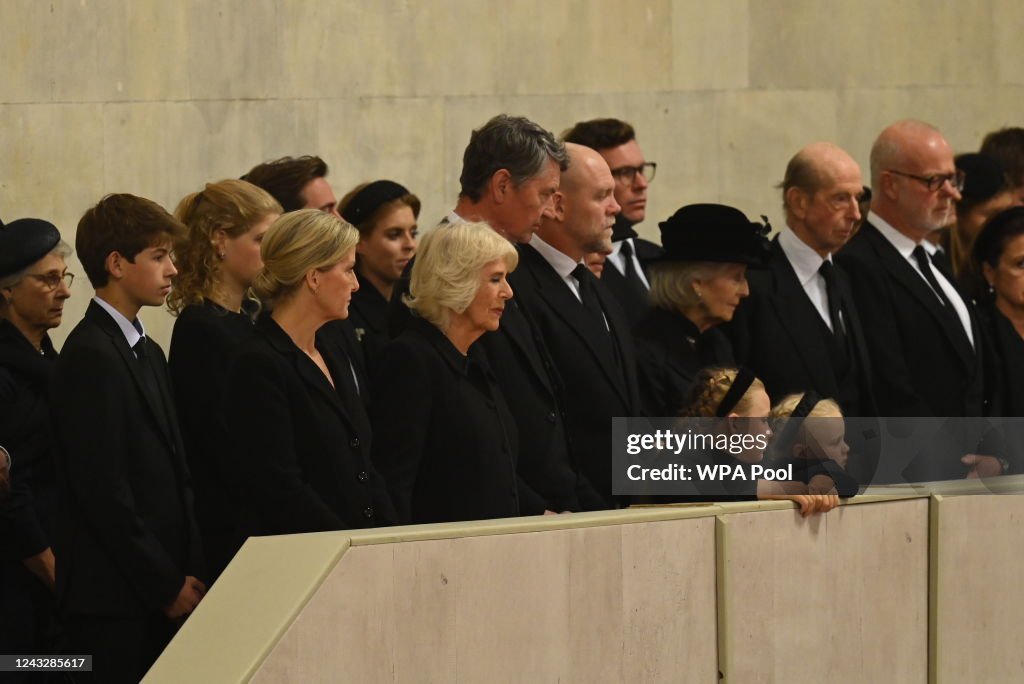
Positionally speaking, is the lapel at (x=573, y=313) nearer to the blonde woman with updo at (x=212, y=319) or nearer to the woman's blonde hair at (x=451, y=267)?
the woman's blonde hair at (x=451, y=267)

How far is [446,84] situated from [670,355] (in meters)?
3.44

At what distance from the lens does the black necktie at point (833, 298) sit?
6.59 m

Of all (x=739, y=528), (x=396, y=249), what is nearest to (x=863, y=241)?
(x=396, y=249)

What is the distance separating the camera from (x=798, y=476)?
5.29 m

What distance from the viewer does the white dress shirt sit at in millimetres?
6844

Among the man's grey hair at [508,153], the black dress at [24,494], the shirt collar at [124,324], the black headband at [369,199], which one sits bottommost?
the black dress at [24,494]

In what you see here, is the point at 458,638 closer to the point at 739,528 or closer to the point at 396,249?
the point at 739,528

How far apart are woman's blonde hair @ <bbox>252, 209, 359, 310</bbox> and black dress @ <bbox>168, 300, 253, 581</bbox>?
0.95 ft

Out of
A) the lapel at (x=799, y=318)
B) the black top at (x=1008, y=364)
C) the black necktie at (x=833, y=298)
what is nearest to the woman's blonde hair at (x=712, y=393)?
the lapel at (x=799, y=318)

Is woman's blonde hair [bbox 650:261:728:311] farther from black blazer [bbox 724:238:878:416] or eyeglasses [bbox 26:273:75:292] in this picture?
eyeglasses [bbox 26:273:75:292]

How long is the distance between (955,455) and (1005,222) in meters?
1.08

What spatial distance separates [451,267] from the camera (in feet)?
17.0

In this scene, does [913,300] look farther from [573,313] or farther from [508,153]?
[508,153]

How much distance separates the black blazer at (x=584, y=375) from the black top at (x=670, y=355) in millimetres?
126
